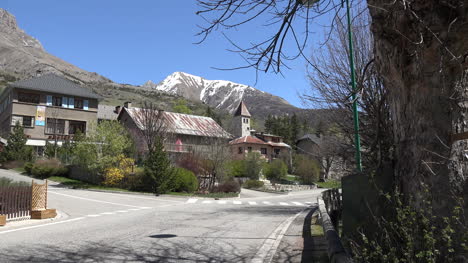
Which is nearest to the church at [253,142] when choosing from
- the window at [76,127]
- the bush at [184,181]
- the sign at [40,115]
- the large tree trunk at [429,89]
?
the window at [76,127]

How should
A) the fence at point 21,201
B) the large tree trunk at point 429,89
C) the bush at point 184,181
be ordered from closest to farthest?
the large tree trunk at point 429,89
the fence at point 21,201
the bush at point 184,181

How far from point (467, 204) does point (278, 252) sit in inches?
199

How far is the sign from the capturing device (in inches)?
1778

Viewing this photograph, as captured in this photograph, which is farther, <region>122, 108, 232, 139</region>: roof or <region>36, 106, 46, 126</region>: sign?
<region>122, 108, 232, 139</region>: roof

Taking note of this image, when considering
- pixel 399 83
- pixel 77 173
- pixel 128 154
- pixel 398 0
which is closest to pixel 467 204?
pixel 399 83

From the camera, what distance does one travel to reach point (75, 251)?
23.7 ft

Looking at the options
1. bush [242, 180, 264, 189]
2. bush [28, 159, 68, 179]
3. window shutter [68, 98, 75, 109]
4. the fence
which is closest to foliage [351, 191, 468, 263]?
the fence

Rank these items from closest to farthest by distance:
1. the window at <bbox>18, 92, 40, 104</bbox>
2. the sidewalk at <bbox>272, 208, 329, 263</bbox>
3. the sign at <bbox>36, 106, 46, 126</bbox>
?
the sidewalk at <bbox>272, 208, 329, 263</bbox>
the window at <bbox>18, 92, 40, 104</bbox>
the sign at <bbox>36, 106, 46, 126</bbox>

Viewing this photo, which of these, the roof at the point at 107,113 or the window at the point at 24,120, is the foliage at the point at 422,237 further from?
the roof at the point at 107,113

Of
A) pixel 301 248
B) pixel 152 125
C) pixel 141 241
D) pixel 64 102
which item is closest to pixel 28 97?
pixel 64 102

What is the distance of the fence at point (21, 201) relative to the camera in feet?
43.3

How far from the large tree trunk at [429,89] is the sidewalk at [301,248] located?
3678mm

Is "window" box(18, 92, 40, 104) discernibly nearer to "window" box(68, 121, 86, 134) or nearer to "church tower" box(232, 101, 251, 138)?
"window" box(68, 121, 86, 134)

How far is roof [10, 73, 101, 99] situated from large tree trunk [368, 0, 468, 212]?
49509 mm
